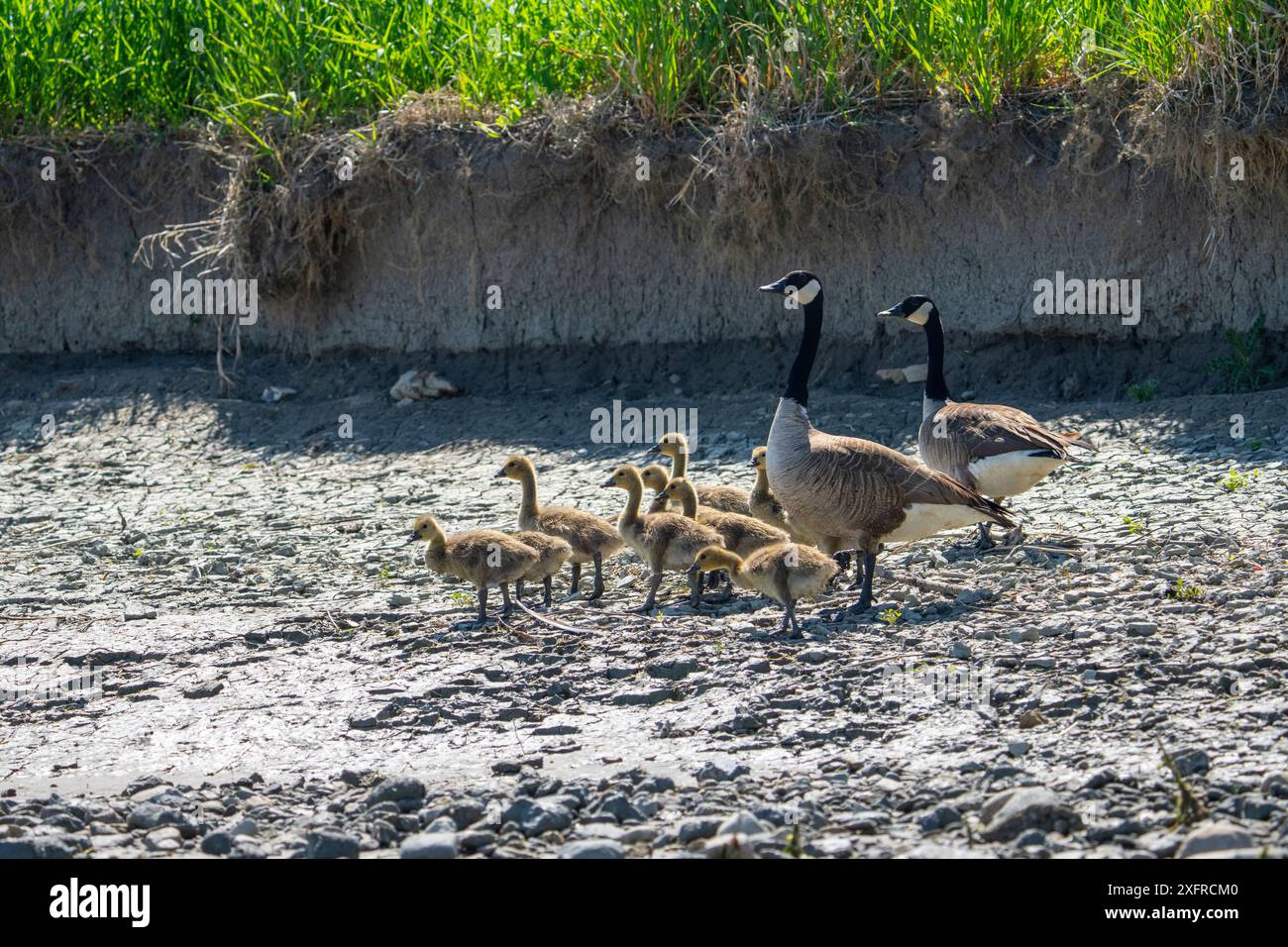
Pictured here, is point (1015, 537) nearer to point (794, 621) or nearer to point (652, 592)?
point (794, 621)

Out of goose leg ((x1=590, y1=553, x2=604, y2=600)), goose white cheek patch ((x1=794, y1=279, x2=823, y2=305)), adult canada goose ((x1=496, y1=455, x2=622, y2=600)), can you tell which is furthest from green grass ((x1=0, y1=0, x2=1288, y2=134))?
goose leg ((x1=590, y1=553, x2=604, y2=600))

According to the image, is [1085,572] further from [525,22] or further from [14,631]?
[525,22]

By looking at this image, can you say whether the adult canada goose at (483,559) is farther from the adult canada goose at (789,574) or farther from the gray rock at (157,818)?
the gray rock at (157,818)

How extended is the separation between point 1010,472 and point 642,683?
3110mm

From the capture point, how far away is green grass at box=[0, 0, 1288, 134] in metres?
11.9

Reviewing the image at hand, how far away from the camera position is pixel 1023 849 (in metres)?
4.79

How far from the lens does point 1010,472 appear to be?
29.1ft

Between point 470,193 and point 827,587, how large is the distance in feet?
22.2

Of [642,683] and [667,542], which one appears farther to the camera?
[667,542]

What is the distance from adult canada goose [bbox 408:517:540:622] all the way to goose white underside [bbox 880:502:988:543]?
2003 millimetres

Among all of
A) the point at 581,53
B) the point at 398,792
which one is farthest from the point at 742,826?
the point at 581,53

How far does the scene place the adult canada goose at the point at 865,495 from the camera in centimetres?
800

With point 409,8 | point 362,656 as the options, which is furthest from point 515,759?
point 409,8

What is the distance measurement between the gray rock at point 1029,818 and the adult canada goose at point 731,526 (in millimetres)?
3649
